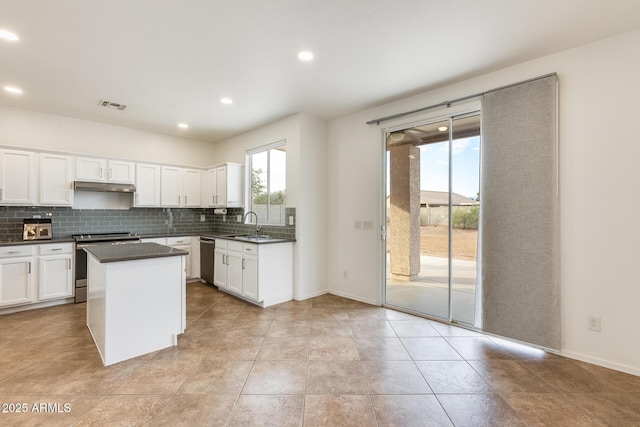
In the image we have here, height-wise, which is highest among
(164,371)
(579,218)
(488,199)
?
(488,199)

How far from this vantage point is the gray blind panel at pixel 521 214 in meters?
2.72

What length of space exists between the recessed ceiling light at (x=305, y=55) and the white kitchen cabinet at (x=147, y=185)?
3745 mm

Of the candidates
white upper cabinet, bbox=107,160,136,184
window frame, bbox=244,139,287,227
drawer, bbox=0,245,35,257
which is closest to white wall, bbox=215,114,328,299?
window frame, bbox=244,139,287,227

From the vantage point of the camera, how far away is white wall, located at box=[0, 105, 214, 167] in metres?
4.23

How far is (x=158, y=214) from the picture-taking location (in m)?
5.62

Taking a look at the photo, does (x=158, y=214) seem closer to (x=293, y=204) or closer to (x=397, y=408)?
(x=293, y=204)

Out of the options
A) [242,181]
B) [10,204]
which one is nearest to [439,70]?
[242,181]

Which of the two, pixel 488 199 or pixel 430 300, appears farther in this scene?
pixel 430 300

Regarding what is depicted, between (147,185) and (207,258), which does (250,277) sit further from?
(147,185)

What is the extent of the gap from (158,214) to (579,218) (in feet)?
20.4

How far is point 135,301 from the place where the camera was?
264cm

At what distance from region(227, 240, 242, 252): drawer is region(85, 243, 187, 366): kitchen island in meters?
1.45

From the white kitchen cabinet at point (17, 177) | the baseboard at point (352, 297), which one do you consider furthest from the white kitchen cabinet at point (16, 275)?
the baseboard at point (352, 297)

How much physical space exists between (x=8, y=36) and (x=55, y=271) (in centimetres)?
298
